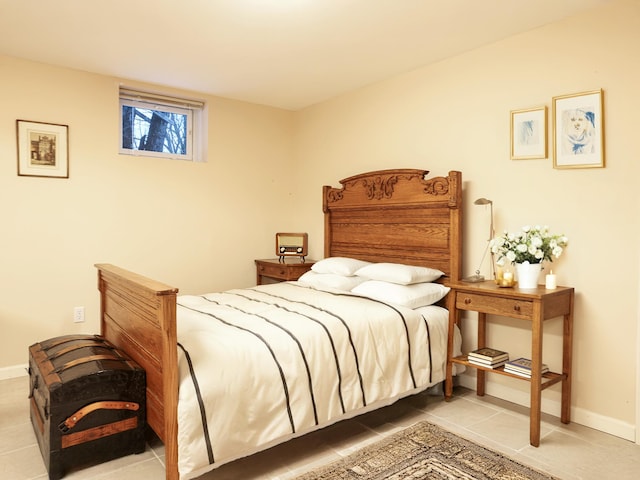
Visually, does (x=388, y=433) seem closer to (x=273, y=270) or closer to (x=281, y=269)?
(x=281, y=269)

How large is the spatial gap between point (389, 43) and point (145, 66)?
6.09ft

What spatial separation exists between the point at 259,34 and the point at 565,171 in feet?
6.76

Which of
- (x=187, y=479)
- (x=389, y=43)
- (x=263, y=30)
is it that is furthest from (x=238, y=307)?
(x=389, y=43)

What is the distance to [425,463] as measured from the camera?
83.0 inches

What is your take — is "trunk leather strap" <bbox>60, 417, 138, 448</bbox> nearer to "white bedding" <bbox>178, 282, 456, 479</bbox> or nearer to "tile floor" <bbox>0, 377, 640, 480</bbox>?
"tile floor" <bbox>0, 377, 640, 480</bbox>

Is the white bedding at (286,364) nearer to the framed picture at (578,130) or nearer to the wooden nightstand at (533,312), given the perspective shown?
the wooden nightstand at (533,312)

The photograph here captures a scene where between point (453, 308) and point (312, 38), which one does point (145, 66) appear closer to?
point (312, 38)

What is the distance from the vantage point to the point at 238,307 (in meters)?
2.75

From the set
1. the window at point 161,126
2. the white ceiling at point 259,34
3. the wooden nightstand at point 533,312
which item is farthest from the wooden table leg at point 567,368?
the window at point 161,126

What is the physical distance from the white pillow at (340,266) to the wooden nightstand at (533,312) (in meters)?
0.88

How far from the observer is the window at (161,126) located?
12.9 feet

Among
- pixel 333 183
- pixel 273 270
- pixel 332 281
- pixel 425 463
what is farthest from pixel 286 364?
pixel 333 183

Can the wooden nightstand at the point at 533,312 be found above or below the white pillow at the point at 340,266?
below

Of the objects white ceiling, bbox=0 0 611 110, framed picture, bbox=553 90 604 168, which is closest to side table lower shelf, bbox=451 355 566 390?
framed picture, bbox=553 90 604 168
